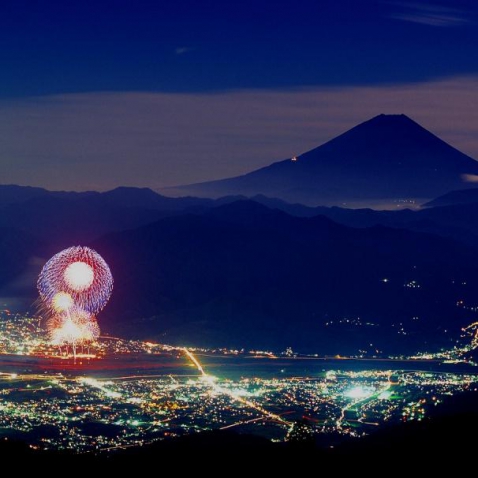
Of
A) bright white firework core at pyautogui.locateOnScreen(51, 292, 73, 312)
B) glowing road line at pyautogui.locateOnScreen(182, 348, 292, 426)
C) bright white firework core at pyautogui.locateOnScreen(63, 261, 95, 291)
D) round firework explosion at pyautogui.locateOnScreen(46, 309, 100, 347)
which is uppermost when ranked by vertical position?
bright white firework core at pyautogui.locateOnScreen(63, 261, 95, 291)

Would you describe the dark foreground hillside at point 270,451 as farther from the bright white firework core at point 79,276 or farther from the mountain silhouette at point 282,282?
the mountain silhouette at point 282,282

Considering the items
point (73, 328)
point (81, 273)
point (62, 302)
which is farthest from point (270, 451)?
point (73, 328)

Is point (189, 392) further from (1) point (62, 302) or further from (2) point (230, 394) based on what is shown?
(1) point (62, 302)

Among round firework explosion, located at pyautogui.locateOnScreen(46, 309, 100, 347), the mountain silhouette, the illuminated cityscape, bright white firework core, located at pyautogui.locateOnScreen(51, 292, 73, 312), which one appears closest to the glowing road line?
the illuminated cityscape

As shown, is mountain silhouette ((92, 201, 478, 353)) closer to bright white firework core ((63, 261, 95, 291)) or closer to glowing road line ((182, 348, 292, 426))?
glowing road line ((182, 348, 292, 426))

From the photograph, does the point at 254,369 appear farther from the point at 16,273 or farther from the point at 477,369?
the point at 16,273
